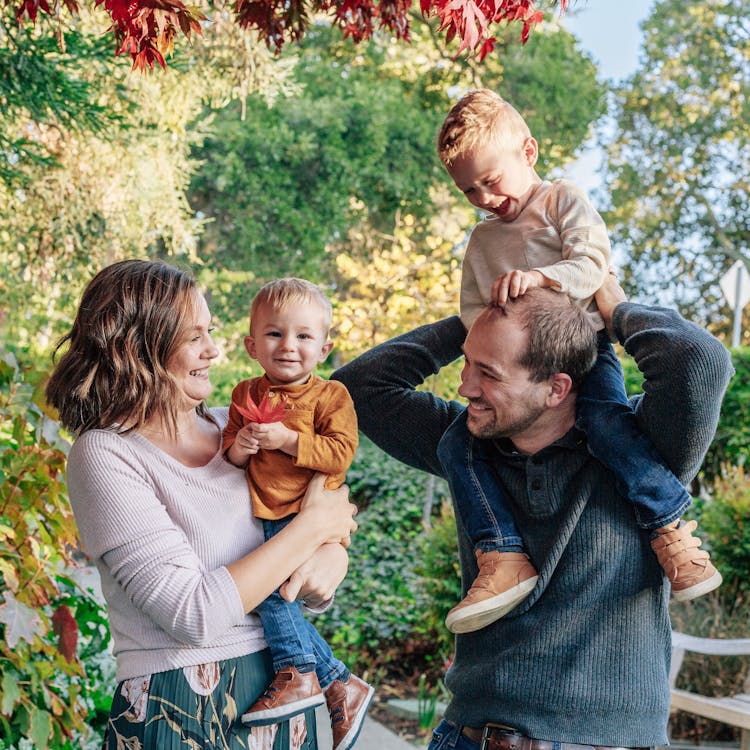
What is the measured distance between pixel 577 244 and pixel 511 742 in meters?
0.98

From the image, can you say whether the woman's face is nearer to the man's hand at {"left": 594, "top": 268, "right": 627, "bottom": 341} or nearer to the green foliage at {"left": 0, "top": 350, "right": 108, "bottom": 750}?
the man's hand at {"left": 594, "top": 268, "right": 627, "bottom": 341}

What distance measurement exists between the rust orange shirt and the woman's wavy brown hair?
20 cm

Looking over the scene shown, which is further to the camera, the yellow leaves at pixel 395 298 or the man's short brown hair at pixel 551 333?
the yellow leaves at pixel 395 298

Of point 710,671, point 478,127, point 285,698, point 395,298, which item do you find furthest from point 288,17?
point 395,298

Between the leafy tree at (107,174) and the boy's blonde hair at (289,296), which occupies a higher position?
the leafy tree at (107,174)

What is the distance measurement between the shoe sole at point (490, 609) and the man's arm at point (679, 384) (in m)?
0.35

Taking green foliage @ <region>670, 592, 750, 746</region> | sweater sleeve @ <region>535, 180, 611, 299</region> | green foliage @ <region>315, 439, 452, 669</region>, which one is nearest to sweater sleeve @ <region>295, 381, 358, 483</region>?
sweater sleeve @ <region>535, 180, 611, 299</region>

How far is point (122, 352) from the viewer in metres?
1.81

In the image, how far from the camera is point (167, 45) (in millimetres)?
2199

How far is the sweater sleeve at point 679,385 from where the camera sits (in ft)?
5.59

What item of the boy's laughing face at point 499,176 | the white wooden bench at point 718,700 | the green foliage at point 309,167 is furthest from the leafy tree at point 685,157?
the boy's laughing face at point 499,176

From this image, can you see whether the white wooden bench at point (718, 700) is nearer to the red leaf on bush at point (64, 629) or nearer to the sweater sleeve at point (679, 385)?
the red leaf on bush at point (64, 629)

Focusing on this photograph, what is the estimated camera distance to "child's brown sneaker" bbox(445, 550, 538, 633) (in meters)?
1.76

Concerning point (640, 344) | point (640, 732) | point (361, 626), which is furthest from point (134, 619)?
point (361, 626)
